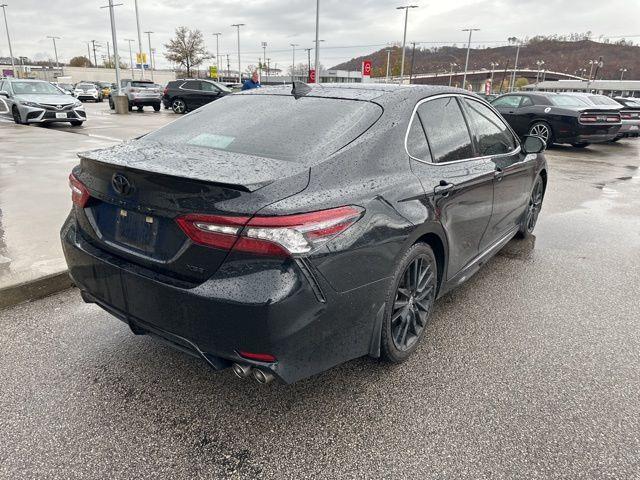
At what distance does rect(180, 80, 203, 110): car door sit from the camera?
2391 centimetres

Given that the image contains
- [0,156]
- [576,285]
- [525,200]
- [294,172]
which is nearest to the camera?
[294,172]

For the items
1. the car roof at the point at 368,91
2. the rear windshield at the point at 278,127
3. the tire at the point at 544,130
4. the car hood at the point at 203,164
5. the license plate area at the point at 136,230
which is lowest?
the tire at the point at 544,130

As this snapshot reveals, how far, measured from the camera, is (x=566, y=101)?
13.6 metres

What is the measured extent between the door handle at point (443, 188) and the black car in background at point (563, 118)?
12243mm

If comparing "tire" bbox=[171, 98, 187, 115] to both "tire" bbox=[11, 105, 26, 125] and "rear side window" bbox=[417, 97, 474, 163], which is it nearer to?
"tire" bbox=[11, 105, 26, 125]

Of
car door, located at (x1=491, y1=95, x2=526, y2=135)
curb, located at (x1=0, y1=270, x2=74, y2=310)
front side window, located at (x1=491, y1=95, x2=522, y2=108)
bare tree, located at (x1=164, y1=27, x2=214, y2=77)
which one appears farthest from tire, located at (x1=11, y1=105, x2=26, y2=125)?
bare tree, located at (x1=164, y1=27, x2=214, y2=77)

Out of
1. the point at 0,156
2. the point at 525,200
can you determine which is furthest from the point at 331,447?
the point at 0,156

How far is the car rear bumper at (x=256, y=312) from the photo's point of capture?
190cm

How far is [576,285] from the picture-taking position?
4.13m

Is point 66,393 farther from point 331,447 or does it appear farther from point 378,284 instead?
point 378,284

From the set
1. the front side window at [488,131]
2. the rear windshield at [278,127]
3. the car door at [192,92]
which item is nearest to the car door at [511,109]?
the front side window at [488,131]

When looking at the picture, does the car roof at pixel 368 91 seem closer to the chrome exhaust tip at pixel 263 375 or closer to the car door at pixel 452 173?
the car door at pixel 452 173

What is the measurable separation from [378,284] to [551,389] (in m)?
1.22

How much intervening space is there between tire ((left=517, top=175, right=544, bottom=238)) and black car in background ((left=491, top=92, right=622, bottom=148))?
361 inches
